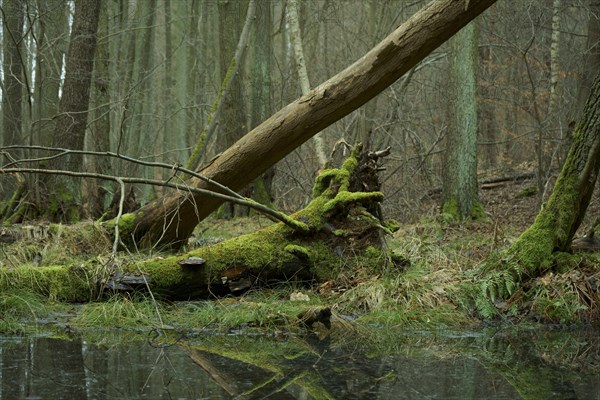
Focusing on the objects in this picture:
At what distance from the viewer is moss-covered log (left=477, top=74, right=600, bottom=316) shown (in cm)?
640

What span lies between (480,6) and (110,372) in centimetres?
489

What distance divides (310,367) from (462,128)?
935cm

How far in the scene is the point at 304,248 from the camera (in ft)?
23.1

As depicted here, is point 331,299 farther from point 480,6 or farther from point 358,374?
point 480,6

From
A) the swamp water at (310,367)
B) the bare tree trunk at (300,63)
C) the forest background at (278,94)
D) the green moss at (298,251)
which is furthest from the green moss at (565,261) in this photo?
the bare tree trunk at (300,63)

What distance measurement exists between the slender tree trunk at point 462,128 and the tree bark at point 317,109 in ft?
18.8

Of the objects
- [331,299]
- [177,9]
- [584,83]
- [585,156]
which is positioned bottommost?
[331,299]

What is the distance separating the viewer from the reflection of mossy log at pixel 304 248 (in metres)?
6.66

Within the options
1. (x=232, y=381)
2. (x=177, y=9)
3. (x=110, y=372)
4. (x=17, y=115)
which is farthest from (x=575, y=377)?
(x=177, y=9)

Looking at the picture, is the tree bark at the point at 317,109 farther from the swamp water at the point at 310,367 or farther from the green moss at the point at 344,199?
the swamp water at the point at 310,367

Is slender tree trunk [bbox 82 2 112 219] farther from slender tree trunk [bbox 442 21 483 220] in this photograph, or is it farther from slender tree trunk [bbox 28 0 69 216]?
slender tree trunk [bbox 442 21 483 220]

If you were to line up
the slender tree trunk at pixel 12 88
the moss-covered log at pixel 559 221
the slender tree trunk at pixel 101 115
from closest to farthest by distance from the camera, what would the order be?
the moss-covered log at pixel 559 221 → the slender tree trunk at pixel 101 115 → the slender tree trunk at pixel 12 88

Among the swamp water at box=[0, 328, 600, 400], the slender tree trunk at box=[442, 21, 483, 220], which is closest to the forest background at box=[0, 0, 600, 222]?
the slender tree trunk at box=[442, 21, 483, 220]

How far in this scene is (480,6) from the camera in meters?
6.89
